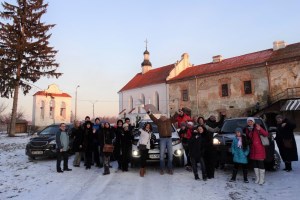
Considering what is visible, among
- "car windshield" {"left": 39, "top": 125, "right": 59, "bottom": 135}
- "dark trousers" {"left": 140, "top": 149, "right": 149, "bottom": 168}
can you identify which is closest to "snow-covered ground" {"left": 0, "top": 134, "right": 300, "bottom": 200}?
"dark trousers" {"left": 140, "top": 149, "right": 149, "bottom": 168}

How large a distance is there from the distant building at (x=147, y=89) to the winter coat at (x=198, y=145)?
30.5 metres

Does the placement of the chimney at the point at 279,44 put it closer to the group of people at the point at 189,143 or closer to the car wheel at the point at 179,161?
the group of people at the point at 189,143

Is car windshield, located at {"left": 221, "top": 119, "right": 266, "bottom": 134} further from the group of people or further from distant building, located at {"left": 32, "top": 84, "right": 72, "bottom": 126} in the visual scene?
distant building, located at {"left": 32, "top": 84, "right": 72, "bottom": 126}

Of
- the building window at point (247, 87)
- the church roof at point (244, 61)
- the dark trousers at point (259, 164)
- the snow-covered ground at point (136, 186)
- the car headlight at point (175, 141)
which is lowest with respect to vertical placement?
the snow-covered ground at point (136, 186)

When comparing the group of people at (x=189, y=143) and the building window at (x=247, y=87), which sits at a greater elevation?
the building window at (x=247, y=87)

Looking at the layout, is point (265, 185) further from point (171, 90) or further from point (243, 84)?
point (171, 90)

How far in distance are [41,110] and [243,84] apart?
31.8 metres

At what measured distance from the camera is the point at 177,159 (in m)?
8.84

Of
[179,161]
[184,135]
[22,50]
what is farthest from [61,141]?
[22,50]

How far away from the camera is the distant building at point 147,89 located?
42028 millimetres

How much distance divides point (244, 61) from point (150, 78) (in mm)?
18129

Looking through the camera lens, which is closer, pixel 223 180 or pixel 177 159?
pixel 223 180

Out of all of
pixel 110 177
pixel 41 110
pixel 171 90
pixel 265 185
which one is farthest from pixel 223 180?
pixel 41 110

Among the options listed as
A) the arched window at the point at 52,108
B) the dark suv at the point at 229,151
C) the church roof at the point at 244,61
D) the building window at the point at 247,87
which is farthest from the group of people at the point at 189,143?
the arched window at the point at 52,108
